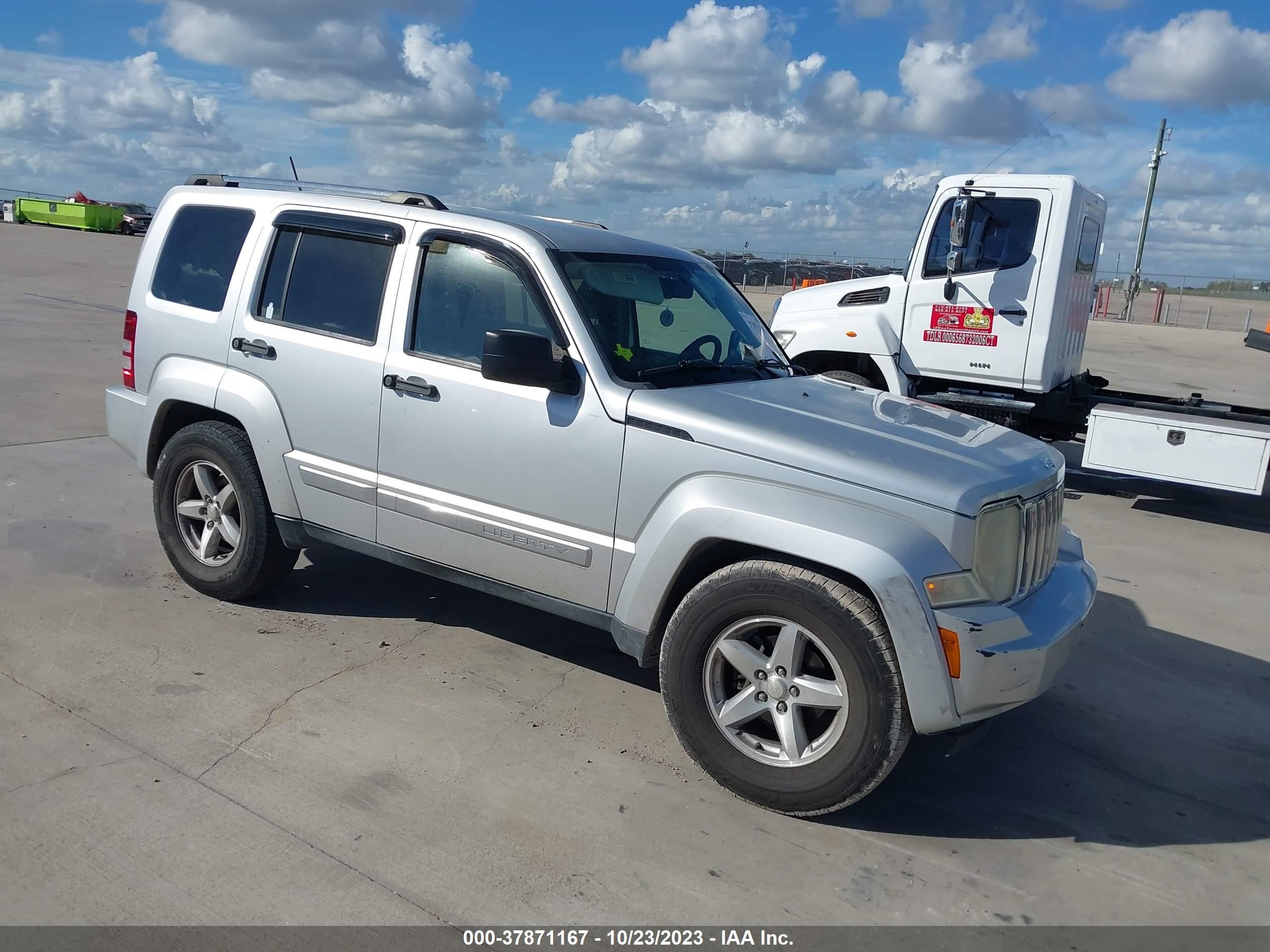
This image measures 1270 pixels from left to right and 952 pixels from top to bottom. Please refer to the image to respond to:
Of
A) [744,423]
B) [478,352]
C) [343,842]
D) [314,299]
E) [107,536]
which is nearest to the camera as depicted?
[343,842]

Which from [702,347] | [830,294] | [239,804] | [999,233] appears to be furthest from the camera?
[830,294]

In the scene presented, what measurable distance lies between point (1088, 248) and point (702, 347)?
20.3 feet

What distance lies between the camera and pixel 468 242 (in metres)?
4.55

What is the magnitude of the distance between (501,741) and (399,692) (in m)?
0.61

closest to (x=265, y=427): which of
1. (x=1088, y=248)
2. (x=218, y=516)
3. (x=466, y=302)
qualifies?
(x=218, y=516)

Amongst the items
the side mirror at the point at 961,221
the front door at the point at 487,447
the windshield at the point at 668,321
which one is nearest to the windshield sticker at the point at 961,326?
the side mirror at the point at 961,221

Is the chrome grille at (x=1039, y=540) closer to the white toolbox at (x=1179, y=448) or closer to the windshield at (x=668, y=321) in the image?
the windshield at (x=668, y=321)

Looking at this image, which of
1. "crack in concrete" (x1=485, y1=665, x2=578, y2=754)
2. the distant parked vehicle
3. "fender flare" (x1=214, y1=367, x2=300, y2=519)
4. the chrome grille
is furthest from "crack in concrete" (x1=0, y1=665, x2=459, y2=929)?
the distant parked vehicle

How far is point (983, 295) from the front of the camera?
908cm

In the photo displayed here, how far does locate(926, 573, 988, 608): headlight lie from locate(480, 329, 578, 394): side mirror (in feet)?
5.27

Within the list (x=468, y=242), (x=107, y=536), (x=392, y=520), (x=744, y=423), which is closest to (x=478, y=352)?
(x=468, y=242)

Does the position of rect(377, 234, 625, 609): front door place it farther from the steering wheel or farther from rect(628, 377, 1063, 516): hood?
the steering wheel

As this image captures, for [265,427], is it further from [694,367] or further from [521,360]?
[694,367]

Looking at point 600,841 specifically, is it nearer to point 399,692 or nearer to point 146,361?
point 399,692
